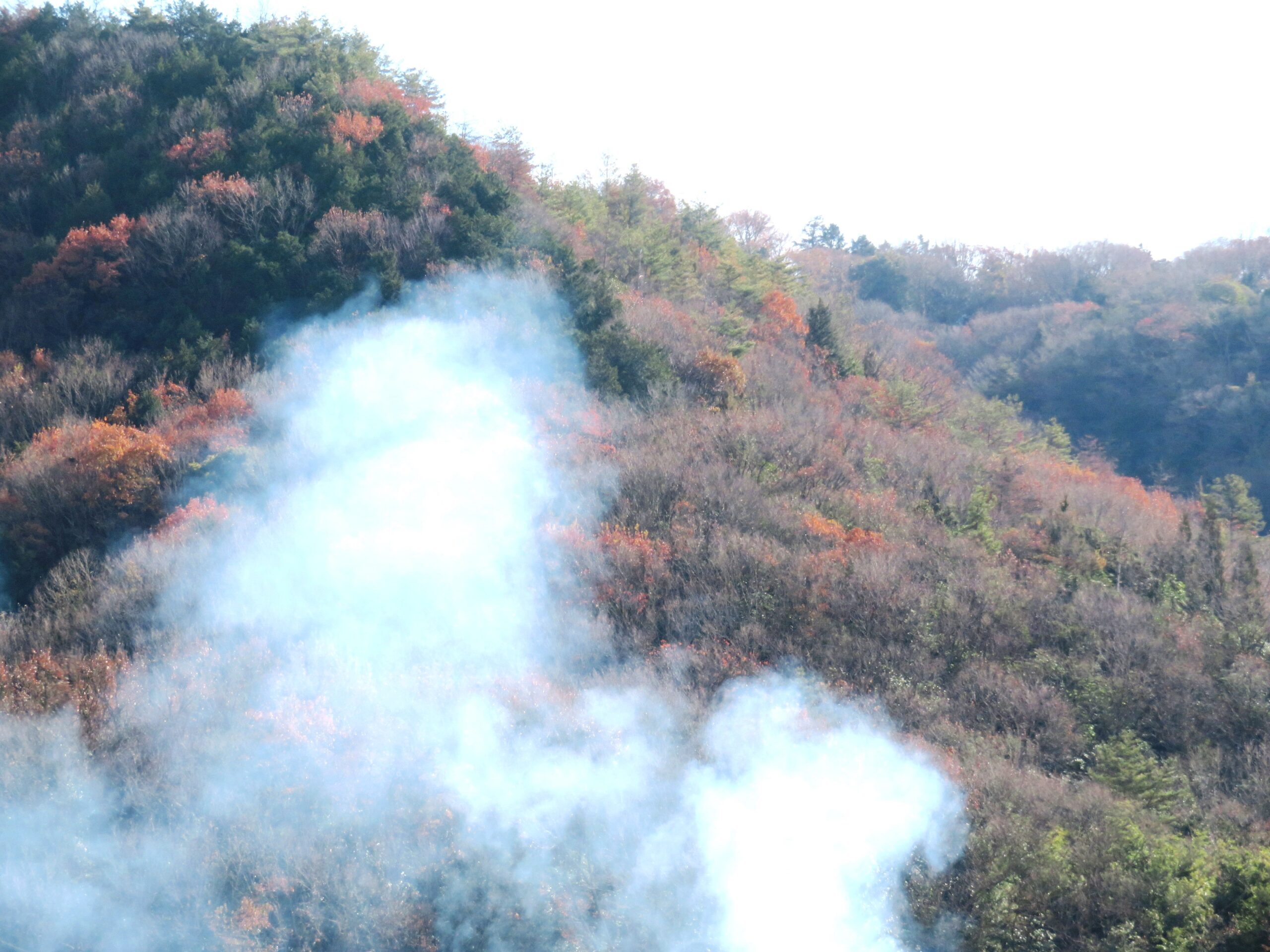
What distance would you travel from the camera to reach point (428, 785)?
7121 mm

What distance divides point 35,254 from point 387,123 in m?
8.04

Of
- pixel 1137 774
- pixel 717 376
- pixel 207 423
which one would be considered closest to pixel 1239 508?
pixel 717 376

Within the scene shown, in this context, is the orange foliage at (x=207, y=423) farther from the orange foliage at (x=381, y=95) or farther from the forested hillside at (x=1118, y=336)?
the forested hillside at (x=1118, y=336)

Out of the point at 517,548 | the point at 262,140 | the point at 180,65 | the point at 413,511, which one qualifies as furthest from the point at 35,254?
the point at 517,548

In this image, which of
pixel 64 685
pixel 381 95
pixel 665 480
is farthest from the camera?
pixel 381 95

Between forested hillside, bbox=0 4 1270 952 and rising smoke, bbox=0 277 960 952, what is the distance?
0.22 metres

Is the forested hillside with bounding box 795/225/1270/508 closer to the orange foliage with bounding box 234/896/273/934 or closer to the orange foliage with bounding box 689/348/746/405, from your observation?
the orange foliage with bounding box 689/348/746/405

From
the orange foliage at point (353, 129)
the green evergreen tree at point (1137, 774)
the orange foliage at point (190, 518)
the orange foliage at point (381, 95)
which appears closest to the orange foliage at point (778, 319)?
the orange foliage at point (381, 95)

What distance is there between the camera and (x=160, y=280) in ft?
56.2

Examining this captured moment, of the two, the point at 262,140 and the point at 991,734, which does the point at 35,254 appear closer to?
the point at 262,140

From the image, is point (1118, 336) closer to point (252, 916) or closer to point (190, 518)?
point (190, 518)

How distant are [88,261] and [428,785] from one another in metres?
→ 15.2

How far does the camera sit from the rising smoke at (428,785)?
619 centimetres

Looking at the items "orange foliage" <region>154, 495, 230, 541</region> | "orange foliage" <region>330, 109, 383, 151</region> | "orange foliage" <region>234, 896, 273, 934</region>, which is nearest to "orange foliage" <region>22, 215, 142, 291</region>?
"orange foliage" <region>330, 109, 383, 151</region>
